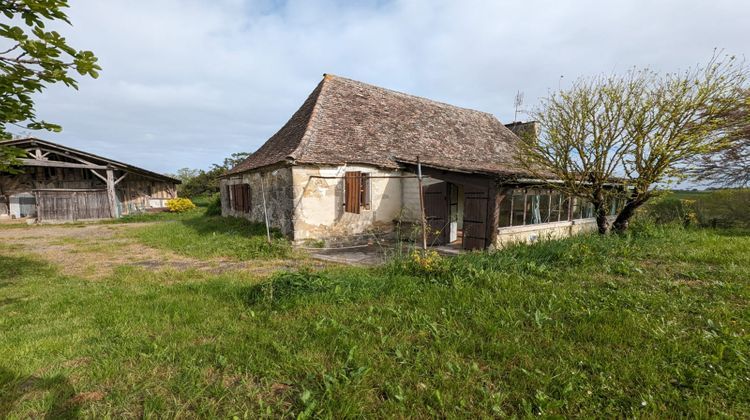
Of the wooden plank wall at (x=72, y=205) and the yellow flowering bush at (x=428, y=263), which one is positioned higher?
the wooden plank wall at (x=72, y=205)

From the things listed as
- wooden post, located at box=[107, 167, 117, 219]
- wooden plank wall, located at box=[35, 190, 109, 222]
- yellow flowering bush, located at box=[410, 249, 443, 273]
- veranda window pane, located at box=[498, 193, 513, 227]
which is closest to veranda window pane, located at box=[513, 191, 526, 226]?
veranda window pane, located at box=[498, 193, 513, 227]

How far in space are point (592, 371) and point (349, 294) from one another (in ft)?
9.26

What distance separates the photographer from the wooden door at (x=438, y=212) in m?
10.2

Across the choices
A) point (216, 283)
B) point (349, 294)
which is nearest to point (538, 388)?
point (349, 294)

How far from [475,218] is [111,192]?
63.6 feet

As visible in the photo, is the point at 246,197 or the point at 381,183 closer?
the point at 381,183

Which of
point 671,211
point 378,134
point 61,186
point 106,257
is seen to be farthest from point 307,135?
point 61,186

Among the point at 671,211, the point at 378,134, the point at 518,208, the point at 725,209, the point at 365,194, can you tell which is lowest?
the point at 671,211

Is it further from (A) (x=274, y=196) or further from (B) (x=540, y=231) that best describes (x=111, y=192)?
(B) (x=540, y=231)

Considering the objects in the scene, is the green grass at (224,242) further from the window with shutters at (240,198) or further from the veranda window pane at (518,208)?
the veranda window pane at (518,208)

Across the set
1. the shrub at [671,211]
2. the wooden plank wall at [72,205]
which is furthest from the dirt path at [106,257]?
the shrub at [671,211]

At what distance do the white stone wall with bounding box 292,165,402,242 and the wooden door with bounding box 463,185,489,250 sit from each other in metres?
2.76

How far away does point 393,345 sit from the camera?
9.98 ft

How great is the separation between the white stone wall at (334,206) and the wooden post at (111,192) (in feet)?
47.9
